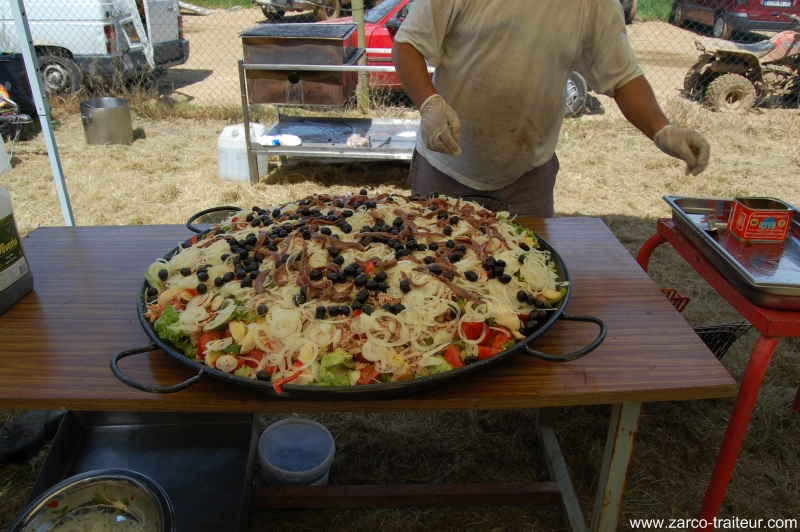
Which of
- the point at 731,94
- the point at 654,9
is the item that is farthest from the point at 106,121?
the point at 654,9

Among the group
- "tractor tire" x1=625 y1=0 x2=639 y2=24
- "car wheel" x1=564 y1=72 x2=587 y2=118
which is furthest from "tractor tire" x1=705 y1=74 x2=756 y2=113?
"tractor tire" x1=625 y1=0 x2=639 y2=24

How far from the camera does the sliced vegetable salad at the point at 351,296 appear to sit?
5.33 feet

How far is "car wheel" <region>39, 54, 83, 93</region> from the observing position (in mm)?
8781

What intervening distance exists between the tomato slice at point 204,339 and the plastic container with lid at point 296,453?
1.23m

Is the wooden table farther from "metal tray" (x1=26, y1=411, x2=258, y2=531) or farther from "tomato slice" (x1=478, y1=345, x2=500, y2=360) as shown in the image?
"metal tray" (x1=26, y1=411, x2=258, y2=531)

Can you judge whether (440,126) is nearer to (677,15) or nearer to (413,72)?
(413,72)

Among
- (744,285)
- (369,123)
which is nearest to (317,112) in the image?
(369,123)

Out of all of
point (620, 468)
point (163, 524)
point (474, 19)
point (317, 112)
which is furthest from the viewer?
point (317, 112)

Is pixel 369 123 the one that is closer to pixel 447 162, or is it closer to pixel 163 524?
pixel 447 162

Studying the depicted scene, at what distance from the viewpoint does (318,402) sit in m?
1.67

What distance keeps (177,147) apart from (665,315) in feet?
24.0

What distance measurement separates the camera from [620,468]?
6.53 ft

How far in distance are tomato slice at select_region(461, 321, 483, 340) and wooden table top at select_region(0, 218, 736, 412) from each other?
15cm

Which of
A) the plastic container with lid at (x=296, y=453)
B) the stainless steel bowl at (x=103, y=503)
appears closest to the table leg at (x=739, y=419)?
the plastic container with lid at (x=296, y=453)
